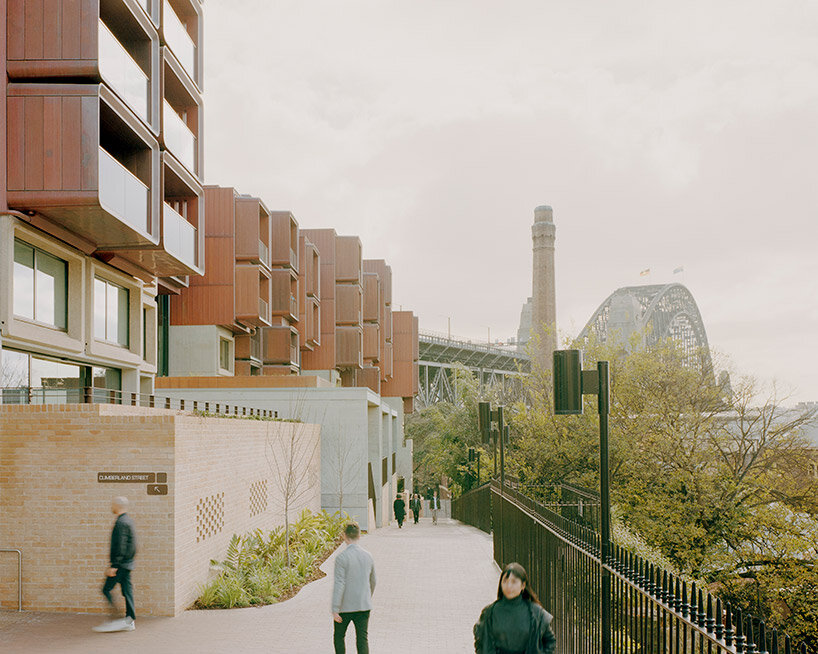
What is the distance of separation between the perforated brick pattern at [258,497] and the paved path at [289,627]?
3374 mm

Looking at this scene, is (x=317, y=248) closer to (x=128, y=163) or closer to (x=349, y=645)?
(x=128, y=163)

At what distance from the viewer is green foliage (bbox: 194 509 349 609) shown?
1330cm

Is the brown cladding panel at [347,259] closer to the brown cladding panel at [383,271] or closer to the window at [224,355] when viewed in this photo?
the brown cladding panel at [383,271]

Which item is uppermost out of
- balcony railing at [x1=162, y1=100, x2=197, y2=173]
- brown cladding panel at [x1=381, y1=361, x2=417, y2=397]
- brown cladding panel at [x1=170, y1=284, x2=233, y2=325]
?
balcony railing at [x1=162, y1=100, x2=197, y2=173]

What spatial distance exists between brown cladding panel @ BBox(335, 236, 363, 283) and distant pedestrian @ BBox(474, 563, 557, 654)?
47.2 m

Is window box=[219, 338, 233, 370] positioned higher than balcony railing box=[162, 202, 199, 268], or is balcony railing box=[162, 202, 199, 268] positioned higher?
balcony railing box=[162, 202, 199, 268]

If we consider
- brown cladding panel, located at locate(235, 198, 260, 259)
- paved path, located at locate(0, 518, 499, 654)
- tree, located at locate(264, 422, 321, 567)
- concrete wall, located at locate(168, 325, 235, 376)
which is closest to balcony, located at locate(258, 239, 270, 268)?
brown cladding panel, located at locate(235, 198, 260, 259)

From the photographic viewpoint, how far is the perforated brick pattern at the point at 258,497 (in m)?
19.0

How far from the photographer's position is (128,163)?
63.7ft

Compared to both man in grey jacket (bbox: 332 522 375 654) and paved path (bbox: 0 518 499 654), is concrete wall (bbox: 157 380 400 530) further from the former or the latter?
man in grey jacket (bbox: 332 522 375 654)

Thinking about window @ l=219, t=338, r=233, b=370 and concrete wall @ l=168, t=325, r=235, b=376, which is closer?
concrete wall @ l=168, t=325, r=235, b=376

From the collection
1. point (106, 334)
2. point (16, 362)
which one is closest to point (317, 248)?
point (106, 334)

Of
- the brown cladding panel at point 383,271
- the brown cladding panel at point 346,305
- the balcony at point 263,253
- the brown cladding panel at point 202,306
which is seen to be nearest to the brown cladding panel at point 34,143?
the brown cladding panel at point 202,306

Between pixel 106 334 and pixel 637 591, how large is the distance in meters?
17.1
